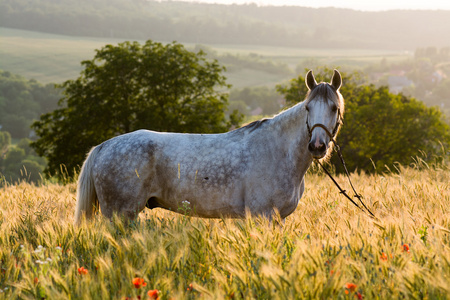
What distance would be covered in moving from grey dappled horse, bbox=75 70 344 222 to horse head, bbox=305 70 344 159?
0.22m

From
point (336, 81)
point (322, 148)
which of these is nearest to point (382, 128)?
point (336, 81)

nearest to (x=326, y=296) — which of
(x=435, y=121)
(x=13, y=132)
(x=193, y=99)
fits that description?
(x=193, y=99)

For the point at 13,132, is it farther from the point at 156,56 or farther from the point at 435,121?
the point at 435,121

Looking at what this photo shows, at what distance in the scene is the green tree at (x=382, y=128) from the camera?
34500mm

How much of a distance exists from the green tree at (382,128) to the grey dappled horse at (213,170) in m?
28.2

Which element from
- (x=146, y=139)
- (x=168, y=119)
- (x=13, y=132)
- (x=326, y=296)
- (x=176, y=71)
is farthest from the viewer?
(x=13, y=132)

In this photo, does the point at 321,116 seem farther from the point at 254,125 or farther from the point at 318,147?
the point at 254,125

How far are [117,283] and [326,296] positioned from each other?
1.59 metres

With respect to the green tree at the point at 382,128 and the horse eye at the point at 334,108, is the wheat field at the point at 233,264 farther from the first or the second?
the green tree at the point at 382,128

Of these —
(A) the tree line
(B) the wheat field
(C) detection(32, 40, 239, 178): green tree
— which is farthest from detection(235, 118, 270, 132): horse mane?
(A) the tree line

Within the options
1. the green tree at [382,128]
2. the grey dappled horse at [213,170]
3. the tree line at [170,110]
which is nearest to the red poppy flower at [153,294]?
the grey dappled horse at [213,170]

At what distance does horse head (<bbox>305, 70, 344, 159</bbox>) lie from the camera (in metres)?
5.41

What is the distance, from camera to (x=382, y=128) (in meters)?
35.8

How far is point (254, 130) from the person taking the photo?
6.39 m
